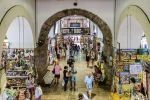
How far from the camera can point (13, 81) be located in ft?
29.9

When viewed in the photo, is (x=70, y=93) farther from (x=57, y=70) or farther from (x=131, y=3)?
(x=131, y=3)

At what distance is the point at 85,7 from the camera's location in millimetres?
12625

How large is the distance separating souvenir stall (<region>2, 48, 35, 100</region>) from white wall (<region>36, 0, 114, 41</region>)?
2951mm

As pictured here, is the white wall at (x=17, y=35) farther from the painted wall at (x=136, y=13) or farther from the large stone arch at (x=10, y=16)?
the painted wall at (x=136, y=13)

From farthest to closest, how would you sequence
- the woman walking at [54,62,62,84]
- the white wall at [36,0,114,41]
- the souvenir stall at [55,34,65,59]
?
1. the souvenir stall at [55,34,65,59]
2. the woman walking at [54,62,62,84]
3. the white wall at [36,0,114,41]

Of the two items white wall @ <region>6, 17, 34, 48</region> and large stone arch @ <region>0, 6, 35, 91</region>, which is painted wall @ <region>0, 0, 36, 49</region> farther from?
white wall @ <region>6, 17, 34, 48</region>

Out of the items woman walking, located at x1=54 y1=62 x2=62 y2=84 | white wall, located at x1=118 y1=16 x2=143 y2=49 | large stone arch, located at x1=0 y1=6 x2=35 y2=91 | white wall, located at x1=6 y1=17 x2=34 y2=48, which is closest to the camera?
large stone arch, located at x1=0 y1=6 x2=35 y2=91

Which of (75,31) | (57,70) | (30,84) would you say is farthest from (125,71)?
(75,31)

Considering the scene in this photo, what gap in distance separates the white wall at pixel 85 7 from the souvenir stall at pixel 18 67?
9.68 feet

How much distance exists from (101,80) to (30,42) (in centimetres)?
428

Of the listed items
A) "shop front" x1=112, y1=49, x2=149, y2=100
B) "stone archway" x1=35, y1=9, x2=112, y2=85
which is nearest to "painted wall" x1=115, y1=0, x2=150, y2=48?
"stone archway" x1=35, y1=9, x2=112, y2=85

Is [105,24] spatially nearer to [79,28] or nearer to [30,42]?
[30,42]

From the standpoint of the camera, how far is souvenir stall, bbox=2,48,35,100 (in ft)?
29.8

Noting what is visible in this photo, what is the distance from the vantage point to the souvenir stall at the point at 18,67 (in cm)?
907
